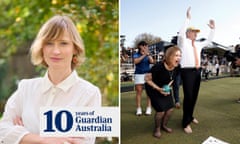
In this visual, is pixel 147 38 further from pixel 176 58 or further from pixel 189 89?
pixel 189 89

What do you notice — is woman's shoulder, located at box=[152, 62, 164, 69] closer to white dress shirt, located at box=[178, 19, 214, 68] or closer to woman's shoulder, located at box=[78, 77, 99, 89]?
white dress shirt, located at box=[178, 19, 214, 68]

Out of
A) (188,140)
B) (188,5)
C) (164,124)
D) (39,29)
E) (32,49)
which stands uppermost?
(188,5)

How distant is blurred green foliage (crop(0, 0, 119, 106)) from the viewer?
1.86 m

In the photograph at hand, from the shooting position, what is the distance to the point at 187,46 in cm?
189

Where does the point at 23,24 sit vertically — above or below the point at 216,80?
above

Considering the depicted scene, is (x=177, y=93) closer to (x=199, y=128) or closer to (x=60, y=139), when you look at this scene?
(x=199, y=128)

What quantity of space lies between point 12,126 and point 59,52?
2.22ft

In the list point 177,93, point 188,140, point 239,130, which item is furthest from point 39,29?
point 239,130

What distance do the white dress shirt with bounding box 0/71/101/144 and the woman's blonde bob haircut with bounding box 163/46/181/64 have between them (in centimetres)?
59

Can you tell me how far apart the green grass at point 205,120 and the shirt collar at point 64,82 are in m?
0.42

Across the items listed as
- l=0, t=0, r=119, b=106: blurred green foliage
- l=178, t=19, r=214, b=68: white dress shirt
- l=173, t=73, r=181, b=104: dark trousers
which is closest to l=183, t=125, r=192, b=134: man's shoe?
l=173, t=73, r=181, b=104: dark trousers

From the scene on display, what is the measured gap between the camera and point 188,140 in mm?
1924

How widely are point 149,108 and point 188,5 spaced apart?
0.86 meters

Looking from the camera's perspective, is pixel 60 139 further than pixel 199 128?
No
